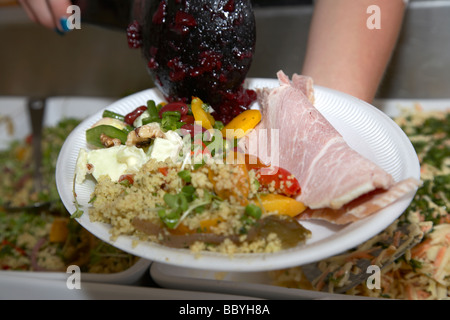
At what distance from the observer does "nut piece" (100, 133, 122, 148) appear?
1.35 m

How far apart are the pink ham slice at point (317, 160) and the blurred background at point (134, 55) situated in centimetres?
94

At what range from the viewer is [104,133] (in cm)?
137

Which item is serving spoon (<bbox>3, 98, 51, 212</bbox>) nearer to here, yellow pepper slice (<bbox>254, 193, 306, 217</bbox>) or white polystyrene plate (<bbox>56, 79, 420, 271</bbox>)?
white polystyrene plate (<bbox>56, 79, 420, 271</bbox>)

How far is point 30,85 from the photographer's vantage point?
286 cm

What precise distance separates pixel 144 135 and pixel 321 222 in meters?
0.59

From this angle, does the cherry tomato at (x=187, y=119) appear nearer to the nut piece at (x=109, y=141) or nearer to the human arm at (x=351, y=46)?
the nut piece at (x=109, y=141)

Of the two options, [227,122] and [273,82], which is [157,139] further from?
[273,82]

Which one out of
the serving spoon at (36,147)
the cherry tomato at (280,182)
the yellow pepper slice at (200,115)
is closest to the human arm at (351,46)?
the yellow pepper slice at (200,115)

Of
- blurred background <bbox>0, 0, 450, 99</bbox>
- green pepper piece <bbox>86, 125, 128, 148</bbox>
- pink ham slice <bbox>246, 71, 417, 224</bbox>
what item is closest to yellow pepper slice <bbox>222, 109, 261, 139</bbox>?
pink ham slice <bbox>246, 71, 417, 224</bbox>

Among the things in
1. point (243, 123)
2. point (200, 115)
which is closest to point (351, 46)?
point (243, 123)

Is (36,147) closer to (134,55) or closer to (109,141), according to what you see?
(134,55)

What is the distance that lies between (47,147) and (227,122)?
4.75ft

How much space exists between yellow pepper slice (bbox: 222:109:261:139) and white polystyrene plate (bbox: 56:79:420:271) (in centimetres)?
26
